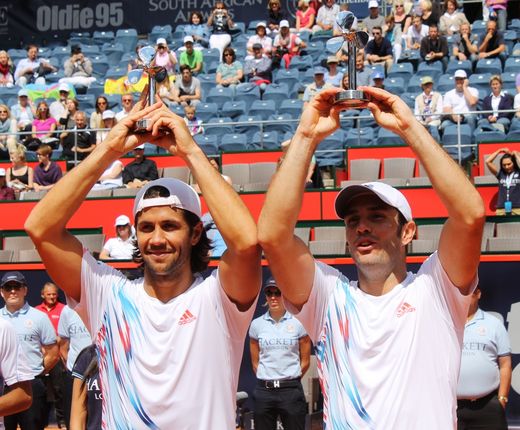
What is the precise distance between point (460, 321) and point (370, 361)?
445 millimetres

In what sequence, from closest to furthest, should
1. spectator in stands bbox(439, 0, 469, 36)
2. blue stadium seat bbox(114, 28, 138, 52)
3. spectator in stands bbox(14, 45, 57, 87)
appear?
spectator in stands bbox(439, 0, 469, 36) < spectator in stands bbox(14, 45, 57, 87) < blue stadium seat bbox(114, 28, 138, 52)

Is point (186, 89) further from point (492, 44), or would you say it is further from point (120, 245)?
point (120, 245)

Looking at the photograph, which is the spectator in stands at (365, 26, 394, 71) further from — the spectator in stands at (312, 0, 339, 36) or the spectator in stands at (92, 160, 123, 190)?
the spectator in stands at (92, 160, 123, 190)

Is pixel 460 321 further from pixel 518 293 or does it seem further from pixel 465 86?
pixel 465 86

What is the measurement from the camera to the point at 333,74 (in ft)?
57.5

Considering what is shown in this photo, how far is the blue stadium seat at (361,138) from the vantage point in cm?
1602

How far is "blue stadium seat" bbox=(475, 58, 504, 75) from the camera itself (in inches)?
699

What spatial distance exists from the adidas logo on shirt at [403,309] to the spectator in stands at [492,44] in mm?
14791

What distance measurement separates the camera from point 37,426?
9.90 metres

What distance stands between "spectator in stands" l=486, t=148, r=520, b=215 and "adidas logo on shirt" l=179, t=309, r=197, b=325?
9.68 meters

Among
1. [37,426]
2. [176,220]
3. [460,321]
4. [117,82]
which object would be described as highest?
[117,82]

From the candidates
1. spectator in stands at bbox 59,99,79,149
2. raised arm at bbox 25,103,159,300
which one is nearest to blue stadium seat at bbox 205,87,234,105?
spectator in stands at bbox 59,99,79,149

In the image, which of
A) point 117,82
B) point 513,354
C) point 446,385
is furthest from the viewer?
point 117,82

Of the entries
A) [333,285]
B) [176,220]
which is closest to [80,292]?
[176,220]
